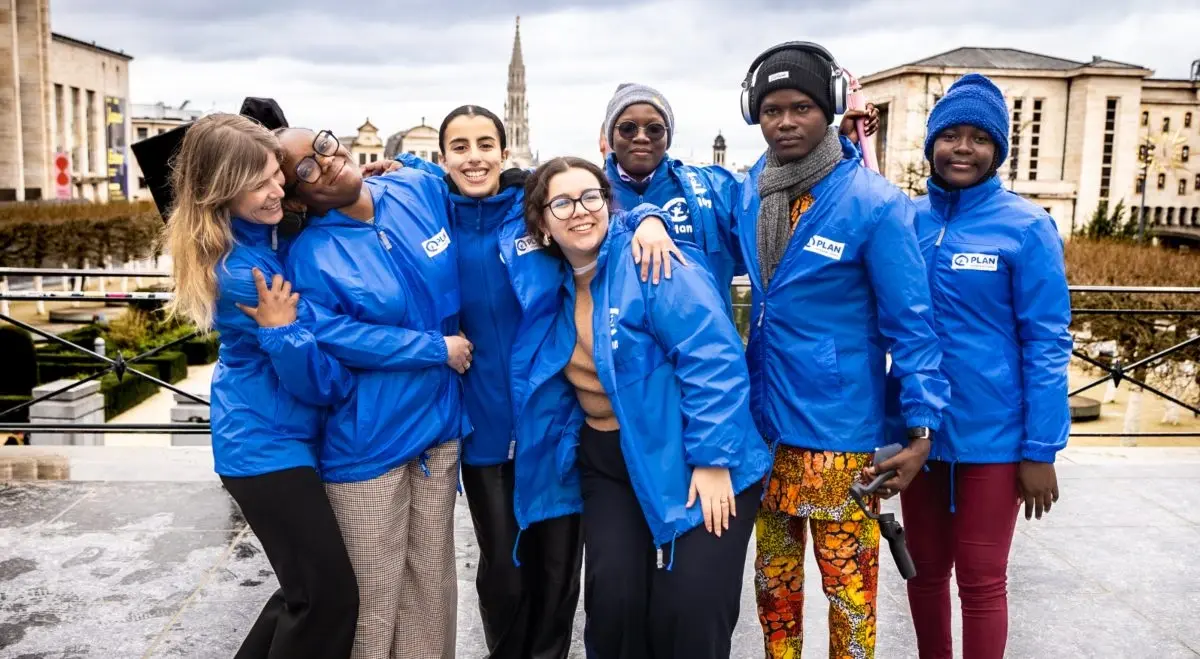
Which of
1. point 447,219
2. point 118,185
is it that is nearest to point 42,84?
point 118,185

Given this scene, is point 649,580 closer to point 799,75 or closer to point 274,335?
point 274,335

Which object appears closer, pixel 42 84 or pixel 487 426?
pixel 487 426

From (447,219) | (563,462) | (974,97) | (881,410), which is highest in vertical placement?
(974,97)

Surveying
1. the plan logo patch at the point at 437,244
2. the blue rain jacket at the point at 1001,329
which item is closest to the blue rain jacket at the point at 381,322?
the plan logo patch at the point at 437,244

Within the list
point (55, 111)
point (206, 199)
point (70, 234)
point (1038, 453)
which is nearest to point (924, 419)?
point (1038, 453)

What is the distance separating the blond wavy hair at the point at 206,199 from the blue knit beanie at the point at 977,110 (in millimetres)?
2151

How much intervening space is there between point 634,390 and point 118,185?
7318 centimetres

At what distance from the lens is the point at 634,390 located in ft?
9.12

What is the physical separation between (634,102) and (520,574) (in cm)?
173

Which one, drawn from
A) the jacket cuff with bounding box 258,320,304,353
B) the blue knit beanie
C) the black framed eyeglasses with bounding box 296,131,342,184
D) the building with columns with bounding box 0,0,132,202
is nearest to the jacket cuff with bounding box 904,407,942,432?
the blue knit beanie

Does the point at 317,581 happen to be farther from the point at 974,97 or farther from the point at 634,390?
the point at 974,97

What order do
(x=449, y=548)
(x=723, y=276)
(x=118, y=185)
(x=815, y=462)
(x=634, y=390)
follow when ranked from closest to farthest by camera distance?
(x=634, y=390), (x=815, y=462), (x=449, y=548), (x=723, y=276), (x=118, y=185)

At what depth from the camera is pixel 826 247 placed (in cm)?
289

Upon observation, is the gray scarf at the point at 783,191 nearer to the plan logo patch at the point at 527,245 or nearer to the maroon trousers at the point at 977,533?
the plan logo patch at the point at 527,245
